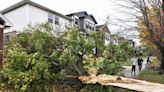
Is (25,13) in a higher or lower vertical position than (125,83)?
higher

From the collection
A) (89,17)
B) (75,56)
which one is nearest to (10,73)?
(75,56)

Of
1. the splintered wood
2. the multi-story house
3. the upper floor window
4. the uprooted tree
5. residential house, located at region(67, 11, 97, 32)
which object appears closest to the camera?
the splintered wood

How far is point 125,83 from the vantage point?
8484mm

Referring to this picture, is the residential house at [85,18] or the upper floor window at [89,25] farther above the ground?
the residential house at [85,18]

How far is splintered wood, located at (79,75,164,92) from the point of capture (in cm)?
772

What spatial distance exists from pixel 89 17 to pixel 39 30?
153 ft

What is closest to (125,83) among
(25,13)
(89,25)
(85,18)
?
(25,13)

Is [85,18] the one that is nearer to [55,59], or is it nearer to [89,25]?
[89,25]

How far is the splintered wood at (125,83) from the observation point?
25.3ft

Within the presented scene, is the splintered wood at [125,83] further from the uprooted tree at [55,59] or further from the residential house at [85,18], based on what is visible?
the residential house at [85,18]

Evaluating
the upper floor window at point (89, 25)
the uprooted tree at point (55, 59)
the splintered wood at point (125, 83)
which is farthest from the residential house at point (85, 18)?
the splintered wood at point (125, 83)

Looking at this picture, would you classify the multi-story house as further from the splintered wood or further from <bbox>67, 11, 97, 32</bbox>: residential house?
the splintered wood

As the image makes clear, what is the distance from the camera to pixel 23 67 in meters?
9.38

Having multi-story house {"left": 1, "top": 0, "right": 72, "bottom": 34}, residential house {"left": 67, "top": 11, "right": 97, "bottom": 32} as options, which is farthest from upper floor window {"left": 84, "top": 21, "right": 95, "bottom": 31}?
multi-story house {"left": 1, "top": 0, "right": 72, "bottom": 34}
